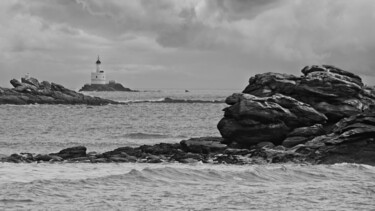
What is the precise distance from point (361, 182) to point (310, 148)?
856 centimetres

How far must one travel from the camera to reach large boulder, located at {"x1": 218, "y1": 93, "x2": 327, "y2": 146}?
38844 millimetres

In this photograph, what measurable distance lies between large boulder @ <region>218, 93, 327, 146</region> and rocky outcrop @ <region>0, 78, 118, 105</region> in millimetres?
103428

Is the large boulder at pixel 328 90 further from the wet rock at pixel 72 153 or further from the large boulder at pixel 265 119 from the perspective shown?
the wet rock at pixel 72 153

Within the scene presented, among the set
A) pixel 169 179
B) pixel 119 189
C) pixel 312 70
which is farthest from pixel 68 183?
pixel 312 70

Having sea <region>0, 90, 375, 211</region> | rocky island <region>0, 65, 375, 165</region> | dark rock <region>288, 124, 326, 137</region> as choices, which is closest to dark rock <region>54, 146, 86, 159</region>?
rocky island <region>0, 65, 375, 165</region>

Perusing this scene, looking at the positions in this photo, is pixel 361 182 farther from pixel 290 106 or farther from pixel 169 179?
pixel 290 106

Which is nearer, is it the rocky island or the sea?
the sea

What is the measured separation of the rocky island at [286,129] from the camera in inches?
1340

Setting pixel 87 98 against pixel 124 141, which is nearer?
pixel 124 141

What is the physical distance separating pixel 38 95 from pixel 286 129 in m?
109

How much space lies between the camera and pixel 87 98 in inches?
5635

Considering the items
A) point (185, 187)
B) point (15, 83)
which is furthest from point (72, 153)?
point (15, 83)

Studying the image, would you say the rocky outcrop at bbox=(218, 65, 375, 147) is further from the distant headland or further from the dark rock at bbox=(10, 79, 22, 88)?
the dark rock at bbox=(10, 79, 22, 88)

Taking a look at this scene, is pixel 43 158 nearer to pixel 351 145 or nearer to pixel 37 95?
pixel 351 145
